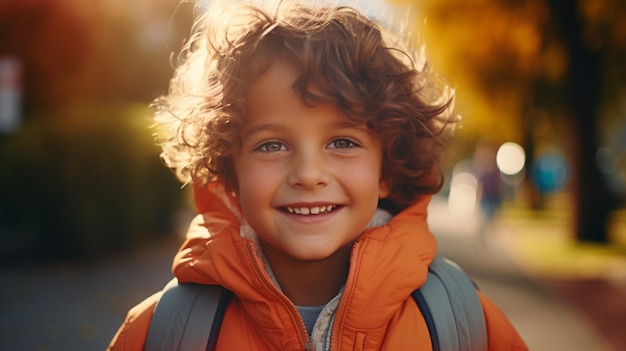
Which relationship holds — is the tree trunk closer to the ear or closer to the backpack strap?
the ear

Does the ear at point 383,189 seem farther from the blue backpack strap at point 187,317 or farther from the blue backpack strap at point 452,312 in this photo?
the blue backpack strap at point 187,317

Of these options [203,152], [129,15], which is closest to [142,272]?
[203,152]

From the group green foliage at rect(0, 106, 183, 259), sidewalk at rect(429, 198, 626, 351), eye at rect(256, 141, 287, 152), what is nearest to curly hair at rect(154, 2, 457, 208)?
eye at rect(256, 141, 287, 152)

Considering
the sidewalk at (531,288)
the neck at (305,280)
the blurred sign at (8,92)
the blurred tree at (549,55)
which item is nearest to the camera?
the neck at (305,280)

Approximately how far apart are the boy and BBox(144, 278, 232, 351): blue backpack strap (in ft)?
0.15

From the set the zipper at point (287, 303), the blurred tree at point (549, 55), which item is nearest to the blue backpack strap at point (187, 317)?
the zipper at point (287, 303)

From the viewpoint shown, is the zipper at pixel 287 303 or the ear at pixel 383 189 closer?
the zipper at pixel 287 303

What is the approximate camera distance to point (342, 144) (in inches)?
89.4

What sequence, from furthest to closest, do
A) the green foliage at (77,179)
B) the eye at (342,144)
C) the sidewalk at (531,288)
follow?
the green foliage at (77,179), the sidewalk at (531,288), the eye at (342,144)

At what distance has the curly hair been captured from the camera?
7.31 ft

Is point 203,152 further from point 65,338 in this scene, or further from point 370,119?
point 65,338

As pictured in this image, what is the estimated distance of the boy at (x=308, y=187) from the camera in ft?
7.16

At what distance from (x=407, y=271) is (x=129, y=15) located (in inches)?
738

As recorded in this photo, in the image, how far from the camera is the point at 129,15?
19.7 metres
